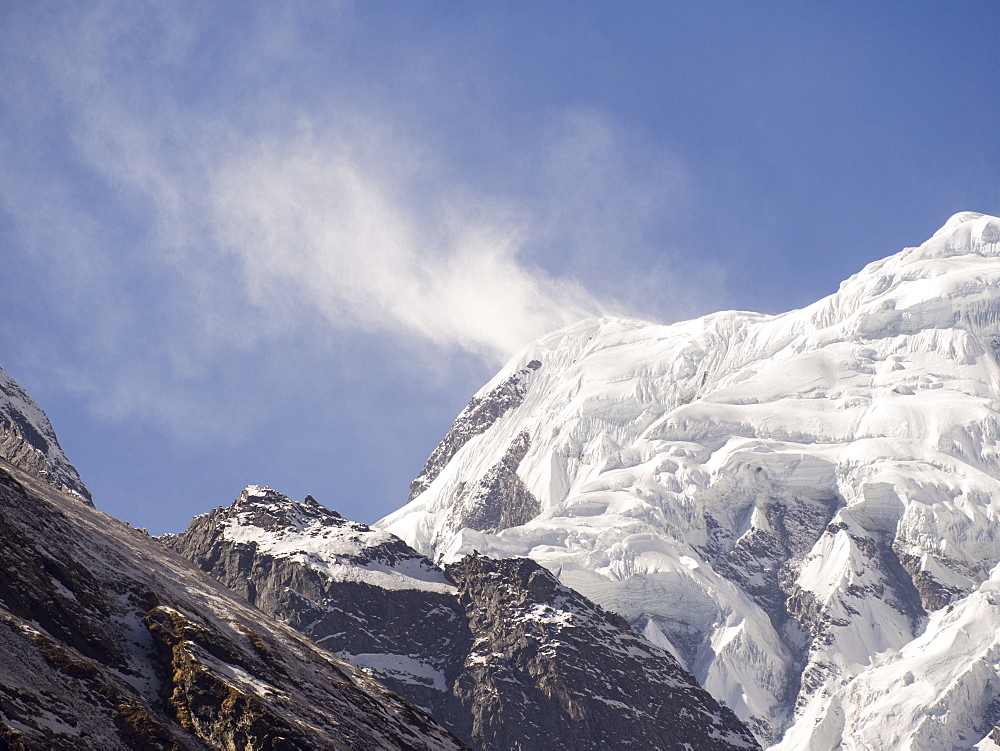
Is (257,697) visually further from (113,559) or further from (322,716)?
(113,559)

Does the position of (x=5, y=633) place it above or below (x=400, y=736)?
below

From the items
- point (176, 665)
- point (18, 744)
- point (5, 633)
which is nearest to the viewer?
point (18, 744)

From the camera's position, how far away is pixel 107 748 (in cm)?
8000

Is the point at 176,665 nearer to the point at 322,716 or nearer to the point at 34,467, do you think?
the point at 322,716

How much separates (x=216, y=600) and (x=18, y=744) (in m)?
59.4

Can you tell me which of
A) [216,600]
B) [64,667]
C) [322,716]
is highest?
[216,600]

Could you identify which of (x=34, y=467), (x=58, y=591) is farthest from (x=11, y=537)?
(x=34, y=467)

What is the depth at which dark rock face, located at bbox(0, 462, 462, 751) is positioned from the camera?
8225 cm

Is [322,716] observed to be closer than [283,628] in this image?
Yes

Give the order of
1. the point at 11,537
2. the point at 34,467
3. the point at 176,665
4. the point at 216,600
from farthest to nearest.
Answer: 1. the point at 34,467
2. the point at 216,600
3. the point at 11,537
4. the point at 176,665

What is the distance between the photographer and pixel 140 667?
9619 cm

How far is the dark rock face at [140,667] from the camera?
82250 mm

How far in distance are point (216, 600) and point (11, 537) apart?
31.0m

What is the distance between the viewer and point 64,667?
278ft
